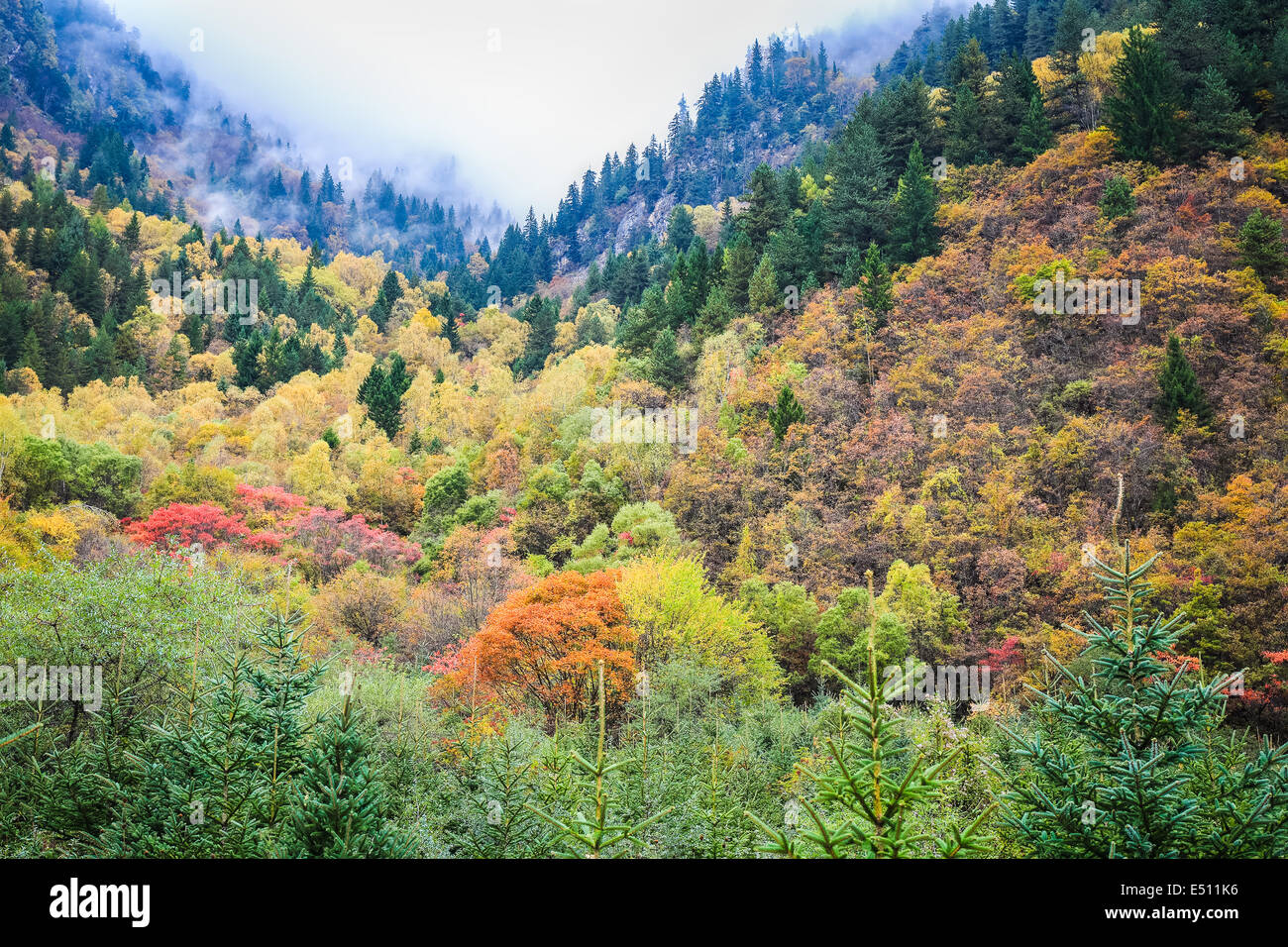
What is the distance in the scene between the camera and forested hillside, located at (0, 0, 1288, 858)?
23.0 feet

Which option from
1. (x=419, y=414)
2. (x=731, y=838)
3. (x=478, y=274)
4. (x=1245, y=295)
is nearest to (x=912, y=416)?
(x=1245, y=295)

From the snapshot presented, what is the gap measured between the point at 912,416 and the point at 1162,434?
10867mm

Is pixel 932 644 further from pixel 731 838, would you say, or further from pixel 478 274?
pixel 478 274

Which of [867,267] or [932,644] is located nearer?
[932,644]

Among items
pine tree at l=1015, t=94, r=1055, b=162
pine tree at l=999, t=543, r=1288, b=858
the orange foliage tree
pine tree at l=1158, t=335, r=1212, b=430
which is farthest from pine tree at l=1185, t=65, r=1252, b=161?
pine tree at l=999, t=543, r=1288, b=858

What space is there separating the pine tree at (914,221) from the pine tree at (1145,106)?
37.0ft

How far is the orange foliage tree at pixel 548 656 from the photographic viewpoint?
2481 cm

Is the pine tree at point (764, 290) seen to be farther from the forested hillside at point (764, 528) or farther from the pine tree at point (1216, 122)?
the pine tree at point (1216, 122)

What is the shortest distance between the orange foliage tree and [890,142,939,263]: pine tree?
3485cm

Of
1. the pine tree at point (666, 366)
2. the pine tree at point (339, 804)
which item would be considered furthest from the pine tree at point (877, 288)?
the pine tree at point (339, 804)

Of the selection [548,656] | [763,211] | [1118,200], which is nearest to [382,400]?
[763,211]

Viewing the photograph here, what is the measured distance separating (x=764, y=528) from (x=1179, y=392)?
18.9 meters

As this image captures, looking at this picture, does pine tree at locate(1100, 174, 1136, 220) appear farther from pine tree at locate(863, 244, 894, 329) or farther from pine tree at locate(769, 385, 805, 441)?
pine tree at locate(769, 385, 805, 441)

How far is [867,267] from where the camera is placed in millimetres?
45438
